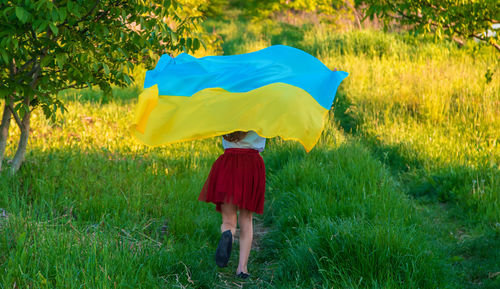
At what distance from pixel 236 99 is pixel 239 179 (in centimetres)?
67

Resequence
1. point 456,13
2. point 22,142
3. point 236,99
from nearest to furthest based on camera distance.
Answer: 1. point 236,99
2. point 22,142
3. point 456,13

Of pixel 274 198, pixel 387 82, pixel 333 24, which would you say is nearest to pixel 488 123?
pixel 387 82

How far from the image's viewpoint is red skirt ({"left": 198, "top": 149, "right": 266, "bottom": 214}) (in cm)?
428

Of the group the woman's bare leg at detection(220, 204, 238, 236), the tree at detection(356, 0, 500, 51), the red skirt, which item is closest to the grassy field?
the woman's bare leg at detection(220, 204, 238, 236)

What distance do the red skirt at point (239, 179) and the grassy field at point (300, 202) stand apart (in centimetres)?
54

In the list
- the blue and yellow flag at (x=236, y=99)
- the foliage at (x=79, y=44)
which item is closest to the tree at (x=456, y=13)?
the blue and yellow flag at (x=236, y=99)

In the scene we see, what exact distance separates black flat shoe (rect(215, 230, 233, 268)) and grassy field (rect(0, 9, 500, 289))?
0.14m

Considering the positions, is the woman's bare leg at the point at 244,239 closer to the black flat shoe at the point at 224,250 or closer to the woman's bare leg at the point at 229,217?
the woman's bare leg at the point at 229,217

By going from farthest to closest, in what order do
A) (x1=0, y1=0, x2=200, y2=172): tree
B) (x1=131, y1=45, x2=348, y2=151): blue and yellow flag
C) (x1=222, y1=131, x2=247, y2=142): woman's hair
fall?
(x1=222, y1=131, x2=247, y2=142): woman's hair < (x1=0, y1=0, x2=200, y2=172): tree < (x1=131, y1=45, x2=348, y2=151): blue and yellow flag

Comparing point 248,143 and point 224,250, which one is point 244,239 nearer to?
point 224,250

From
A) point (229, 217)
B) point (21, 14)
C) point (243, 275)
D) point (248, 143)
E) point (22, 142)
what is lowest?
point (243, 275)

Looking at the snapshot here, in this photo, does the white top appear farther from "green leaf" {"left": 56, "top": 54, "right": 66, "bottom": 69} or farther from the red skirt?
"green leaf" {"left": 56, "top": 54, "right": 66, "bottom": 69}

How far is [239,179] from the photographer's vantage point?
4.27m

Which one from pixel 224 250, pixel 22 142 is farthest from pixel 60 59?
pixel 224 250
